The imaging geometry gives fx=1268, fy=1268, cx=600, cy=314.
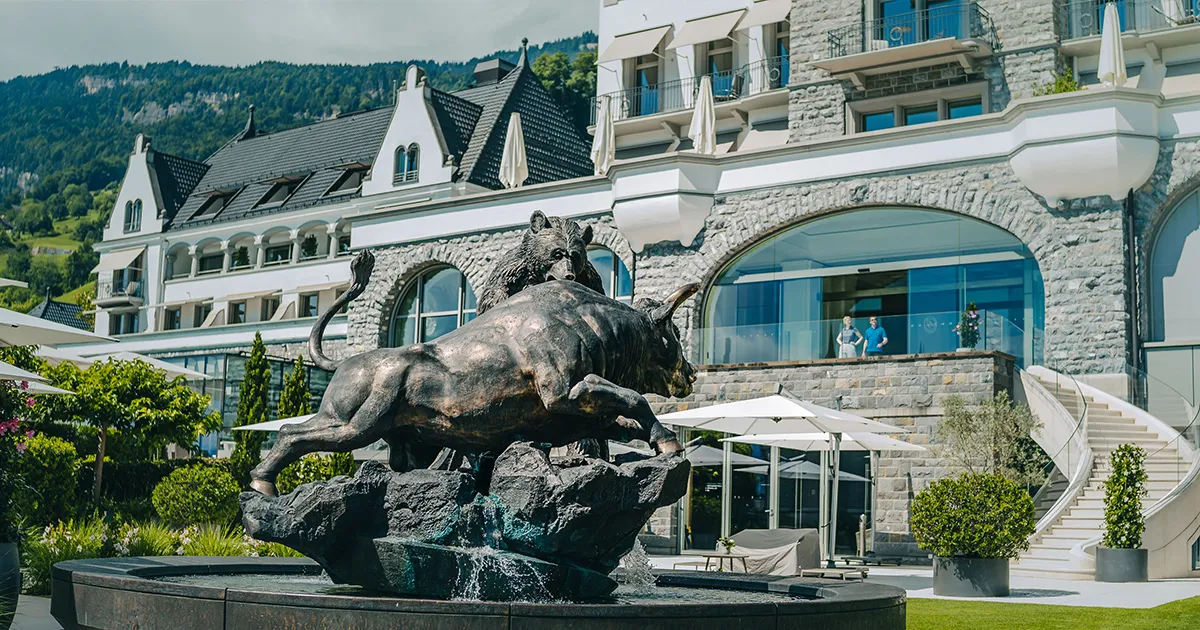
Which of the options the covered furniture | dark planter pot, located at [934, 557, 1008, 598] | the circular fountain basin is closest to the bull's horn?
the circular fountain basin

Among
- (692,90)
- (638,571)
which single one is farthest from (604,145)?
(638,571)

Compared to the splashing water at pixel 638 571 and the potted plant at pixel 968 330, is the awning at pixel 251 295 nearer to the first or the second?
the potted plant at pixel 968 330

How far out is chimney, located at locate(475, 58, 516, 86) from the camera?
4981cm

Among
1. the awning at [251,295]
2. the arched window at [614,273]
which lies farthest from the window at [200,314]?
the arched window at [614,273]

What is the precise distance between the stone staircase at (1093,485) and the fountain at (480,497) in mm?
13141

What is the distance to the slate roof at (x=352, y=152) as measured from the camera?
42.2 metres

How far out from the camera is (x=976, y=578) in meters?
15.0

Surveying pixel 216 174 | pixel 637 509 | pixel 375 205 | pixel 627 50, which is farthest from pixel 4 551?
pixel 216 174

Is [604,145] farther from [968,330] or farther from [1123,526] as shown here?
[1123,526]

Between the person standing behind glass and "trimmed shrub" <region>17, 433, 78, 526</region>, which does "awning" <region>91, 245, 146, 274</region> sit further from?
the person standing behind glass

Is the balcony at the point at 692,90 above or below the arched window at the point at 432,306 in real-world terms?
above

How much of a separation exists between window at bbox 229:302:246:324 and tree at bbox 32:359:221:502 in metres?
24.4

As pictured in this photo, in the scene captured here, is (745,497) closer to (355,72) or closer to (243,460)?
(243,460)

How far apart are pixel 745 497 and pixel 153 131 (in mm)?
110254
